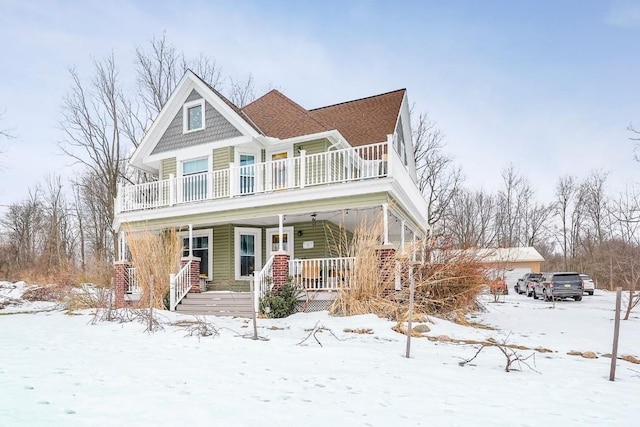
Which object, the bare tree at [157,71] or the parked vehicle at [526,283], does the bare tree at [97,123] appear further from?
the parked vehicle at [526,283]

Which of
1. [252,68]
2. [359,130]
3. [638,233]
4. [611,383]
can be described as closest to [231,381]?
[611,383]

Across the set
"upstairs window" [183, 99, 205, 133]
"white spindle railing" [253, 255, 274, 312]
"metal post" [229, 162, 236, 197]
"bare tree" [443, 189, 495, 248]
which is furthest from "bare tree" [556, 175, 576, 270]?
"metal post" [229, 162, 236, 197]

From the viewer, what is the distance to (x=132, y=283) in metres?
14.2

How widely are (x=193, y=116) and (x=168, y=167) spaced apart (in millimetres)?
2279

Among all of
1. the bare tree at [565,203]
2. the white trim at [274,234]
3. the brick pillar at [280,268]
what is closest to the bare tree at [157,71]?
the white trim at [274,234]

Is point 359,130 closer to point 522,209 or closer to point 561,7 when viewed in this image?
point 561,7

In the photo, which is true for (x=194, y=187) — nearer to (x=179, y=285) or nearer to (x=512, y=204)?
(x=179, y=285)

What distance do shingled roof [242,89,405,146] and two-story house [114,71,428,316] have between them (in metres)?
0.06

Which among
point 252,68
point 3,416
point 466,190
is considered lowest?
point 3,416

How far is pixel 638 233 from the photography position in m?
31.4

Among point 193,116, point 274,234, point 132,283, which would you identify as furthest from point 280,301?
point 193,116

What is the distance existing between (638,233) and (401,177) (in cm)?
2864

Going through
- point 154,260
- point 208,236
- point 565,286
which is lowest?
point 565,286

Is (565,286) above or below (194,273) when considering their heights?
below
